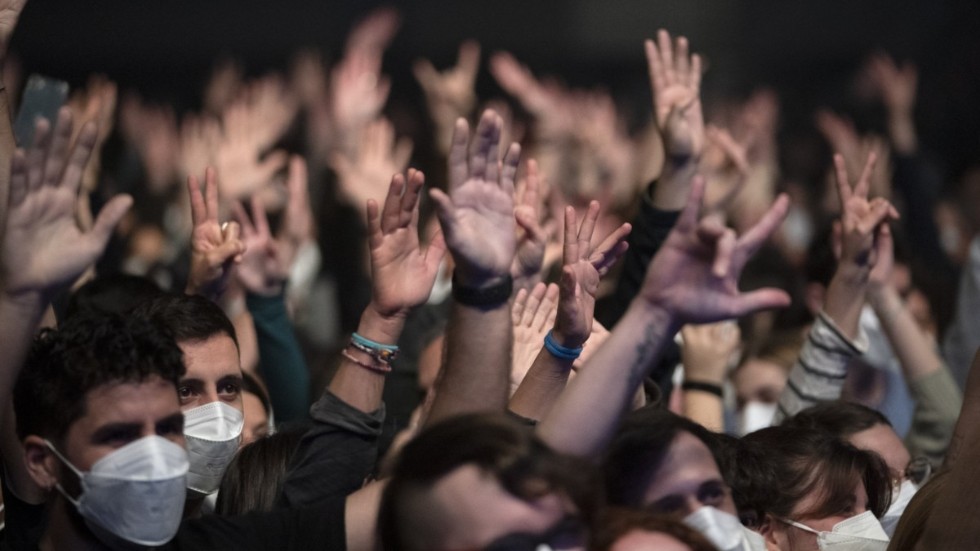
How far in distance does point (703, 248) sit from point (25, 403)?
1282mm

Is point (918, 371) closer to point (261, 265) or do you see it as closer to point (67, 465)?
point (261, 265)

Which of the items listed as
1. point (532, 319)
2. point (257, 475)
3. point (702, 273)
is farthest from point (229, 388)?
point (702, 273)

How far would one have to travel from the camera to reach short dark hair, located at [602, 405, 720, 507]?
250 cm

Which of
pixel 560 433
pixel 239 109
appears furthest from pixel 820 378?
pixel 239 109

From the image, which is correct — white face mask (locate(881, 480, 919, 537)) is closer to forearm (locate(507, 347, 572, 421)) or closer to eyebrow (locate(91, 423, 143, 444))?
forearm (locate(507, 347, 572, 421))

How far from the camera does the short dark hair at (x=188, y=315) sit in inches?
131

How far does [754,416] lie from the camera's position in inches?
199

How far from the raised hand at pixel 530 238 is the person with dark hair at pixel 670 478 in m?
1.19

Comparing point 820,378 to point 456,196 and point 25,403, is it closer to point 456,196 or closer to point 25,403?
point 456,196

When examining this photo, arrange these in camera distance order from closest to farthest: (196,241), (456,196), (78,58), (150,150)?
1. (456,196)
2. (196,241)
3. (150,150)
4. (78,58)

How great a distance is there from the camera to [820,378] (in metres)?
4.13

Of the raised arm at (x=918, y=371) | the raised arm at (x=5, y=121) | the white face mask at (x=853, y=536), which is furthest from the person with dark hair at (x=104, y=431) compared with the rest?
the raised arm at (x=918, y=371)

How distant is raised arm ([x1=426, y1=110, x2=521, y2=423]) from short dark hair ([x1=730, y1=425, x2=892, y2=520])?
0.65 m

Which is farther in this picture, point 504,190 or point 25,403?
point 504,190
